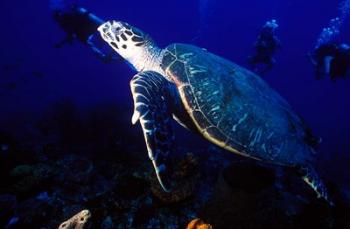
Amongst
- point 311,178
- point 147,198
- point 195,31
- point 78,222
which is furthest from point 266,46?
point 195,31

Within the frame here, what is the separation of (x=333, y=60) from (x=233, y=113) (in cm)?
534

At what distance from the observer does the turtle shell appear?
341 centimetres

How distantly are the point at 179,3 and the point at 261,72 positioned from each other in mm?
56519

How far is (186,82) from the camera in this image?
11.8 feet

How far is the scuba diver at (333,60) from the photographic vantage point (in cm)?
700

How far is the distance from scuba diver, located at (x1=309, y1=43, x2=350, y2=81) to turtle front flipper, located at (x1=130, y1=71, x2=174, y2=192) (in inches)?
229

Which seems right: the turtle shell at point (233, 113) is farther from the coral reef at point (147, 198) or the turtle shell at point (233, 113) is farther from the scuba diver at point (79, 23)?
the scuba diver at point (79, 23)

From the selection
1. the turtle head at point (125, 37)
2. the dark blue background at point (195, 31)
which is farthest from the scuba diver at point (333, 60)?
the dark blue background at point (195, 31)

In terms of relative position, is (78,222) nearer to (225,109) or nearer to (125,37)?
(225,109)

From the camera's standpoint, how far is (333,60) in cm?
725

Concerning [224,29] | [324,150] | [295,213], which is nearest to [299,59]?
[224,29]

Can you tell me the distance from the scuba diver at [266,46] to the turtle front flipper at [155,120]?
6.41 meters

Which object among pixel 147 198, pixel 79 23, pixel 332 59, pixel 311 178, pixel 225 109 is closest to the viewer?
pixel 225 109

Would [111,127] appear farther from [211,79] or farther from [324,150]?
[324,150]
